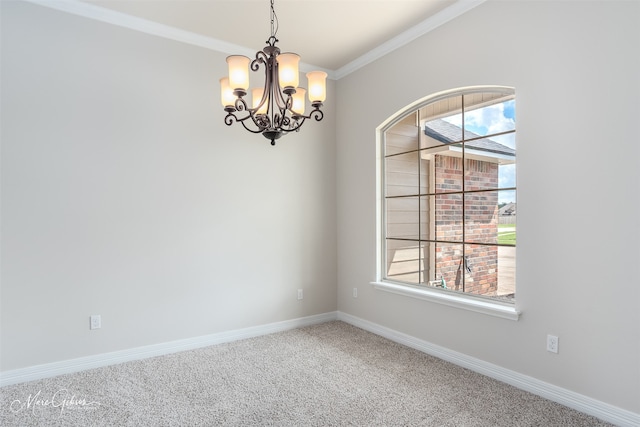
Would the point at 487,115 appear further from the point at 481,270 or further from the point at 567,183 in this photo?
the point at 481,270

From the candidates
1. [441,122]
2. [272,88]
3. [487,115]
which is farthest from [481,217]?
[272,88]

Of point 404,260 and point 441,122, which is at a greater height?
point 441,122

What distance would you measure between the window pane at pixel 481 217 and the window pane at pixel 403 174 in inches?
22.9

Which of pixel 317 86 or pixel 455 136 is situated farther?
pixel 455 136

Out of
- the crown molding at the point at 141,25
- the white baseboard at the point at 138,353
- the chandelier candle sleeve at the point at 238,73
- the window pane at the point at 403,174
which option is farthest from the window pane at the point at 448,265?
the crown molding at the point at 141,25

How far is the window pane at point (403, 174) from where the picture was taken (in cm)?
347

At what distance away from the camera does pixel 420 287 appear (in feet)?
11.1

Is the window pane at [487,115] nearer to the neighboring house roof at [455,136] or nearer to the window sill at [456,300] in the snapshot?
the neighboring house roof at [455,136]

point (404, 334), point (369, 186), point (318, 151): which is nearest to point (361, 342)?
point (404, 334)

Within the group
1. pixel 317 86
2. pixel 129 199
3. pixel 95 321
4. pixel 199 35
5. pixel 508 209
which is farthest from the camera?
pixel 199 35

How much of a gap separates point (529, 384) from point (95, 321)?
10.7 ft

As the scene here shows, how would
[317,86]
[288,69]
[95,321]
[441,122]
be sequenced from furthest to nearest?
[441,122] < [95,321] < [317,86] < [288,69]

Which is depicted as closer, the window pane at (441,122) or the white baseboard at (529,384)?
the white baseboard at (529,384)

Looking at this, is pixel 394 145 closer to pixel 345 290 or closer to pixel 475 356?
pixel 345 290
